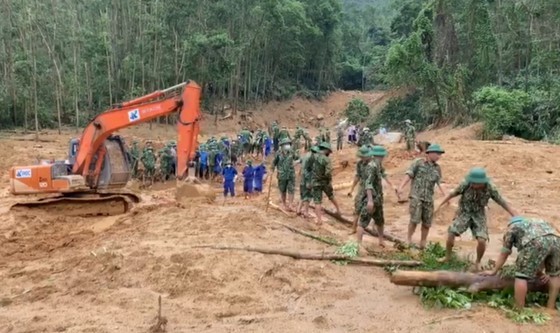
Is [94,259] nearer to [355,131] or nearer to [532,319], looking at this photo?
[532,319]

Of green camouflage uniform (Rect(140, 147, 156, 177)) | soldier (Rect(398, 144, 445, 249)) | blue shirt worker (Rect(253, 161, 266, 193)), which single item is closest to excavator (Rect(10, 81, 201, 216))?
blue shirt worker (Rect(253, 161, 266, 193))

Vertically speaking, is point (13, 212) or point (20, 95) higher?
point (20, 95)

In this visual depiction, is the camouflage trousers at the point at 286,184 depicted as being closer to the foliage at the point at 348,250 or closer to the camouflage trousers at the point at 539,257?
the foliage at the point at 348,250

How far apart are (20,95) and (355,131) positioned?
64.4 feet

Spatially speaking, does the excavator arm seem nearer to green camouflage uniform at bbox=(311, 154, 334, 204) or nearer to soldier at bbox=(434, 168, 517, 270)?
green camouflage uniform at bbox=(311, 154, 334, 204)

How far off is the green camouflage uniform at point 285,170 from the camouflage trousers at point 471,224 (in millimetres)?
5544

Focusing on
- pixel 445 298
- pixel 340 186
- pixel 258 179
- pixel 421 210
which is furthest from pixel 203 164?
pixel 445 298

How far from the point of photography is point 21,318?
7.02m

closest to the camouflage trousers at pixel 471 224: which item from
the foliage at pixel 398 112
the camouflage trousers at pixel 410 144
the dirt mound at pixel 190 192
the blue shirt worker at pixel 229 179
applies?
the dirt mound at pixel 190 192

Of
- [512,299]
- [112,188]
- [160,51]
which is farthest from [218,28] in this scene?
[512,299]

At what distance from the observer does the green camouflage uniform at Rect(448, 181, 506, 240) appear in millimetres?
7953

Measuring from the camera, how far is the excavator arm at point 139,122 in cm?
1297

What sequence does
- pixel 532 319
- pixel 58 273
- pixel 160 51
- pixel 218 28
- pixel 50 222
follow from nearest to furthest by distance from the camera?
pixel 532 319 < pixel 58 273 < pixel 50 222 < pixel 160 51 < pixel 218 28

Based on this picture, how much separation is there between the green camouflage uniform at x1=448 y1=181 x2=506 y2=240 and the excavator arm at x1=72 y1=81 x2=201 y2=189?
259 inches
